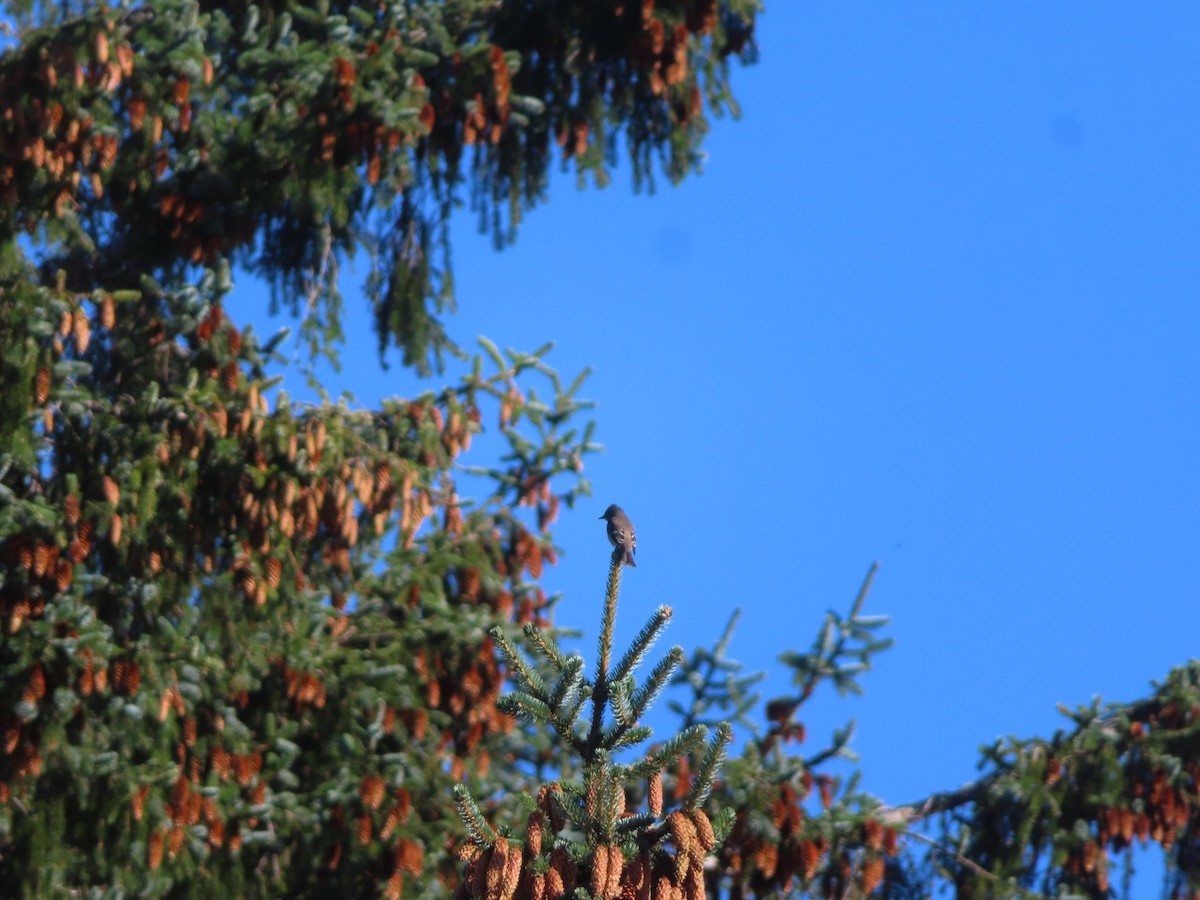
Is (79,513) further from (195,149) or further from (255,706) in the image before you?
(195,149)

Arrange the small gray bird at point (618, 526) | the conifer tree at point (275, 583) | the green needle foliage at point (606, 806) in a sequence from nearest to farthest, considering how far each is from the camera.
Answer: the green needle foliage at point (606, 806)
the small gray bird at point (618, 526)
the conifer tree at point (275, 583)

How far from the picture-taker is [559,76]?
9.28 metres

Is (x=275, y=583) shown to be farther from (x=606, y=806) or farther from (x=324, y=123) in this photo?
(x=606, y=806)

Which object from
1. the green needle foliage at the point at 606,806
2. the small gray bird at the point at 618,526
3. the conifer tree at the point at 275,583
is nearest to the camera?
the green needle foliage at the point at 606,806

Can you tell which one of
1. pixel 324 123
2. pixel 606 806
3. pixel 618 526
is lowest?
pixel 606 806

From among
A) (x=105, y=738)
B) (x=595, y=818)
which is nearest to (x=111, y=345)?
(x=105, y=738)

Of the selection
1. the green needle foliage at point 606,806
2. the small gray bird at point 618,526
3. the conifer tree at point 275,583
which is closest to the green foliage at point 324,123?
the conifer tree at point 275,583

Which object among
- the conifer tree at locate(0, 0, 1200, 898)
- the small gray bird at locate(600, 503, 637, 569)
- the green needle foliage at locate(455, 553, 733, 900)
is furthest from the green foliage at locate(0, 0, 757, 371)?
the green needle foliage at locate(455, 553, 733, 900)

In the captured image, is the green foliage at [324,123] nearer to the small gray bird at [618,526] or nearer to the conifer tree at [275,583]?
the conifer tree at [275,583]

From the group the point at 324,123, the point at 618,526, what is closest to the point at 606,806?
the point at 618,526

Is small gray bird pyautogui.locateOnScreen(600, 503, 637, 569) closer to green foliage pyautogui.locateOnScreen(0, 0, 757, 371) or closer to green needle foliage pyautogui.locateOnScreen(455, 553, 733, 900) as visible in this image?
green needle foliage pyautogui.locateOnScreen(455, 553, 733, 900)

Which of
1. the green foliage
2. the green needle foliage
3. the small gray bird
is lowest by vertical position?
the green needle foliage

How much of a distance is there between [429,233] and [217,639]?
3924 millimetres

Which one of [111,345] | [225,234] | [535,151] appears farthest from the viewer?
[535,151]
